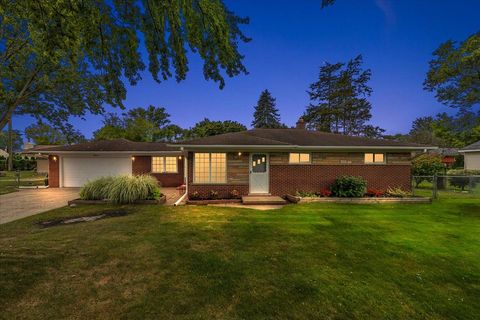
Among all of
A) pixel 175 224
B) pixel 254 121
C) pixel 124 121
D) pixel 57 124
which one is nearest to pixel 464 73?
pixel 175 224

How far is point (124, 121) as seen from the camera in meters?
40.3

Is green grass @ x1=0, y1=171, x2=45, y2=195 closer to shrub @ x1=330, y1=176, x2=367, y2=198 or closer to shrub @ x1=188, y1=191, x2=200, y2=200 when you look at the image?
shrub @ x1=188, y1=191, x2=200, y2=200

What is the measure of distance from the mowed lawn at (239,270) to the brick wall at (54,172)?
10284 mm

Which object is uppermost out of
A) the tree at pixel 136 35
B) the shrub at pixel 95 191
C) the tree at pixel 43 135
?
the tree at pixel 43 135

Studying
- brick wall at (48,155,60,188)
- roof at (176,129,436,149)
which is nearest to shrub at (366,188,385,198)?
roof at (176,129,436,149)

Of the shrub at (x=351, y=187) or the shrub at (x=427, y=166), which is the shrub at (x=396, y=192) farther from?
the shrub at (x=427, y=166)

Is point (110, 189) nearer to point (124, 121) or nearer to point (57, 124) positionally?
point (57, 124)

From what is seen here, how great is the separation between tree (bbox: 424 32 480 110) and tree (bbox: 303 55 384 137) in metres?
26.7

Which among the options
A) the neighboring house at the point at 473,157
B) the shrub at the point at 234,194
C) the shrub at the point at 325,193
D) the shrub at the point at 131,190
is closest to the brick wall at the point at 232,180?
the shrub at the point at 234,194

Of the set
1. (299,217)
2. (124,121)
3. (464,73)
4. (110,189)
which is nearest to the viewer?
(299,217)

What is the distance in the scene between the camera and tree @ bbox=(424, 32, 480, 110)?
8.59 metres

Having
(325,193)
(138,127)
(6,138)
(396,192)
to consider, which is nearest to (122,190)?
(325,193)

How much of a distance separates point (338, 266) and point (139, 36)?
5648 mm

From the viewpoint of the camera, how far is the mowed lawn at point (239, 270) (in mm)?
2818
